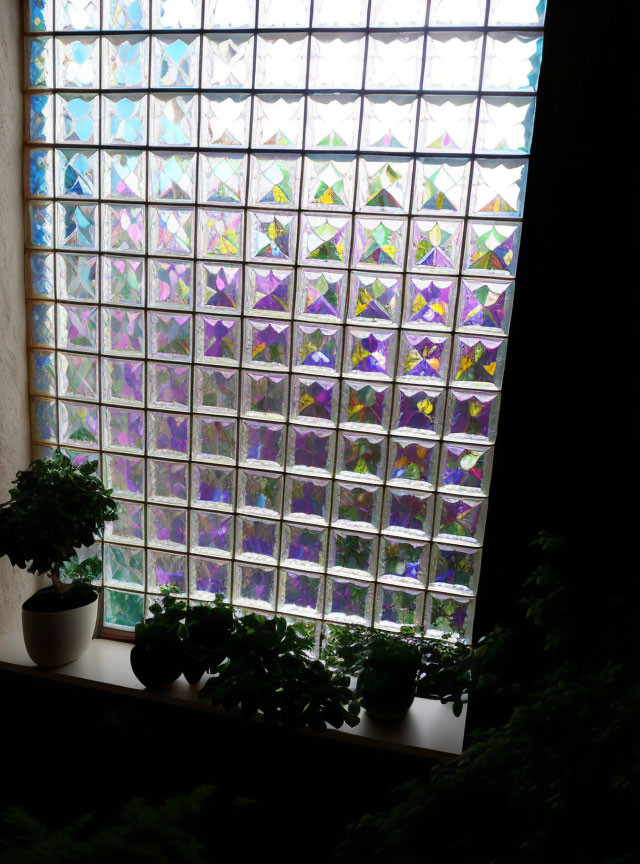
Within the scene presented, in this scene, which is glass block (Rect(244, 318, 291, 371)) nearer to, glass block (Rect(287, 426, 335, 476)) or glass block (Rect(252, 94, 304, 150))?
glass block (Rect(287, 426, 335, 476))

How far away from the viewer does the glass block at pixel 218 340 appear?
2.37 metres

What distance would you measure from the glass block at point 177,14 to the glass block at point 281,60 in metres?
0.24

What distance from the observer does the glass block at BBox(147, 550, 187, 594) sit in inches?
102

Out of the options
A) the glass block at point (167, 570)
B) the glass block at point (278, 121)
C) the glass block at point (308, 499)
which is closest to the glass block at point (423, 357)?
the glass block at point (308, 499)

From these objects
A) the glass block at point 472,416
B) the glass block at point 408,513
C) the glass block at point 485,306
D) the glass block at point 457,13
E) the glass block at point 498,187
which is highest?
the glass block at point 457,13

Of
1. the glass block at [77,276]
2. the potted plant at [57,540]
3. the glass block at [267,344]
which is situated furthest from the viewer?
the glass block at [77,276]

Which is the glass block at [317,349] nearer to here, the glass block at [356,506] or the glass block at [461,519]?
the glass block at [356,506]

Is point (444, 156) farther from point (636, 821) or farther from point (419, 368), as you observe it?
point (636, 821)

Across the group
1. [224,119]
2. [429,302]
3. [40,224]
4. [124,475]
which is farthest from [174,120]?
[124,475]

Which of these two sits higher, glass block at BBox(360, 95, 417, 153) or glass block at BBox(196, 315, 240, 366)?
glass block at BBox(360, 95, 417, 153)

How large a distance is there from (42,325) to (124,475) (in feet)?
2.15

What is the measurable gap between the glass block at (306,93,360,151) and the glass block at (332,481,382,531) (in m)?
1.16

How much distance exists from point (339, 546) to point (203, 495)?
0.56 meters

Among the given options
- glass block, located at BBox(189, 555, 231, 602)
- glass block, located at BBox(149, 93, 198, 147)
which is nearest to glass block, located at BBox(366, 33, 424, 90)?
glass block, located at BBox(149, 93, 198, 147)
